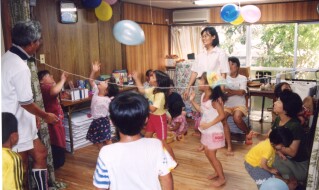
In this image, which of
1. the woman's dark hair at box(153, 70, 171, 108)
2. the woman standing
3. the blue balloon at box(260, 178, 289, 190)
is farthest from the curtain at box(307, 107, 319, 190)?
the woman standing

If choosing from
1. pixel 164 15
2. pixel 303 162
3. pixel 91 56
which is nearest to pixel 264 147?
pixel 303 162

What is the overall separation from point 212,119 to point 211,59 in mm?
1055

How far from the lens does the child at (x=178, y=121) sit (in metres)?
4.48

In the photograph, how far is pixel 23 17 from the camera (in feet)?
8.47

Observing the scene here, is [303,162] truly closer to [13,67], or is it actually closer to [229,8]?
[13,67]

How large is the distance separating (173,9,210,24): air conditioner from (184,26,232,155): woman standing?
2.20 m

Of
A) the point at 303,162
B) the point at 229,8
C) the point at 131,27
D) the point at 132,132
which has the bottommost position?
the point at 303,162

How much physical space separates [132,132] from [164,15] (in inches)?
200

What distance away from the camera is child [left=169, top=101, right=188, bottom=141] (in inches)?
176

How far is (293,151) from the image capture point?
2266mm

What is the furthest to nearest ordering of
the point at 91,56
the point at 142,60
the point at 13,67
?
the point at 142,60 → the point at 91,56 → the point at 13,67

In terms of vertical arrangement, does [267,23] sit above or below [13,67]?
above

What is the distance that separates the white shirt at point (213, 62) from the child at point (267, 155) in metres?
1.48

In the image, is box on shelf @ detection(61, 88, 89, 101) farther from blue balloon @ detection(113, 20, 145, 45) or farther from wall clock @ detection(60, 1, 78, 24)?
blue balloon @ detection(113, 20, 145, 45)
